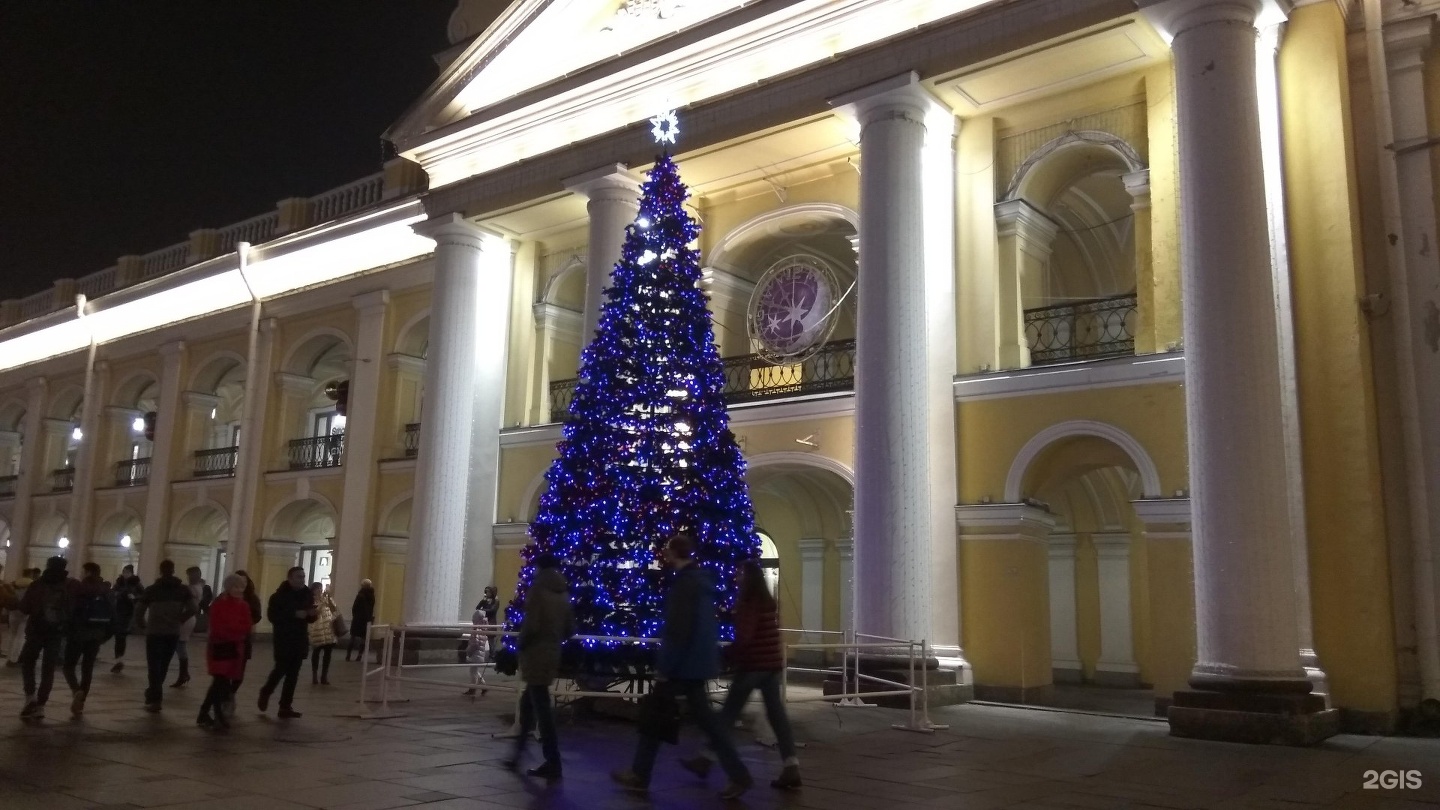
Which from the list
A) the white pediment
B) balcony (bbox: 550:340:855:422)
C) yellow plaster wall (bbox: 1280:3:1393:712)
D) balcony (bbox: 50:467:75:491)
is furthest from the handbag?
balcony (bbox: 50:467:75:491)

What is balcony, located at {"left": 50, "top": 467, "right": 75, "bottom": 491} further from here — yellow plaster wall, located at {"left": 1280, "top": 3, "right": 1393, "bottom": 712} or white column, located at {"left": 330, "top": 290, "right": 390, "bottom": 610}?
yellow plaster wall, located at {"left": 1280, "top": 3, "right": 1393, "bottom": 712}

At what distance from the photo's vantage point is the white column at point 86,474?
2756 centimetres

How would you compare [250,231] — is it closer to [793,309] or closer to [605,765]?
[793,309]

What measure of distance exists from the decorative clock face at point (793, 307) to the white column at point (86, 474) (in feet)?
66.2

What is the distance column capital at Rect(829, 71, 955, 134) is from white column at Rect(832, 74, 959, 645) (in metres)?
0.01

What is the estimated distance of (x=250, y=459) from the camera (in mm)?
23406

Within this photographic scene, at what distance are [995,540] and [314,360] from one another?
16.9 m

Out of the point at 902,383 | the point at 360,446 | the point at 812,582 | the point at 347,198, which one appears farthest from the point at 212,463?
the point at 902,383

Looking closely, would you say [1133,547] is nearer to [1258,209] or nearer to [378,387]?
[1258,209]

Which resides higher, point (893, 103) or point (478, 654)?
point (893, 103)

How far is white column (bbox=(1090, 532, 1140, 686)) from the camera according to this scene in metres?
16.1

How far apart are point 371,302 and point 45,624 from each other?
43.2ft

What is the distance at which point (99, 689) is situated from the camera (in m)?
12.1

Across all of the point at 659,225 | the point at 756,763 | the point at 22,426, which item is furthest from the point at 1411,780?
the point at 22,426
